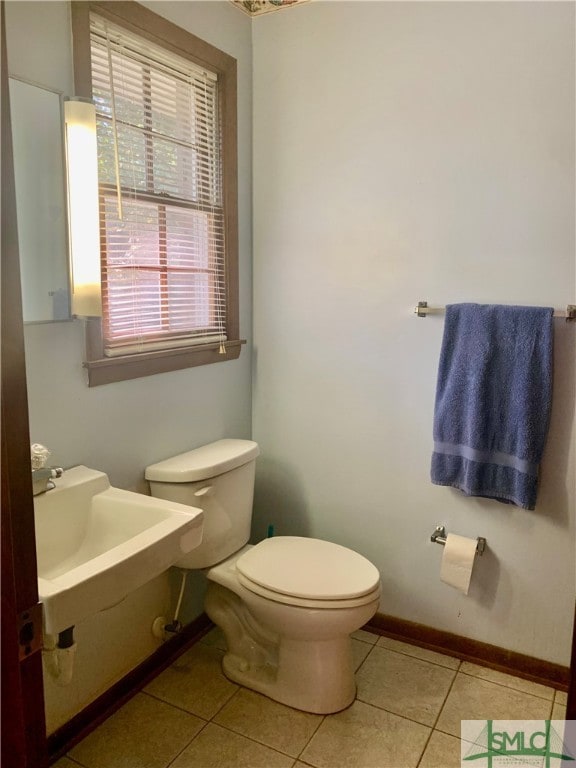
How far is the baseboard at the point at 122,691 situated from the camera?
1703 mm

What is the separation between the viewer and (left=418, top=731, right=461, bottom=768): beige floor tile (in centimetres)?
168

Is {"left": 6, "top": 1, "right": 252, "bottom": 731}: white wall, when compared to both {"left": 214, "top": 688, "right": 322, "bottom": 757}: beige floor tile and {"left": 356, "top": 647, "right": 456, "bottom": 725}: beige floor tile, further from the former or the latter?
{"left": 356, "top": 647, "right": 456, "bottom": 725}: beige floor tile

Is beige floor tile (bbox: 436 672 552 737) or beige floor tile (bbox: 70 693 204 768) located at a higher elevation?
beige floor tile (bbox: 436 672 552 737)

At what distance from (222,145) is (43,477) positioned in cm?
134

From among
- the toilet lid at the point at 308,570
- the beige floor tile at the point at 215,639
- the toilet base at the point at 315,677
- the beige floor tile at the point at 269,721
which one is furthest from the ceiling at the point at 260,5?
the beige floor tile at the point at 269,721

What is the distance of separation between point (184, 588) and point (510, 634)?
3.82ft

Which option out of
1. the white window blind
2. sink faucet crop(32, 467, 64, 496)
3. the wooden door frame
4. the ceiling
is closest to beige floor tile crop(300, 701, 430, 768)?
sink faucet crop(32, 467, 64, 496)

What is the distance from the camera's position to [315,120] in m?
2.14

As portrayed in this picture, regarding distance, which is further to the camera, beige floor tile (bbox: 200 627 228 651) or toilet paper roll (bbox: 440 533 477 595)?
beige floor tile (bbox: 200 627 228 651)

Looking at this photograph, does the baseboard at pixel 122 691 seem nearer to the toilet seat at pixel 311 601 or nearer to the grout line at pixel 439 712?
the toilet seat at pixel 311 601

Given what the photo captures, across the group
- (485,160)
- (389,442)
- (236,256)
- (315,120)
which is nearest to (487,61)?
(485,160)

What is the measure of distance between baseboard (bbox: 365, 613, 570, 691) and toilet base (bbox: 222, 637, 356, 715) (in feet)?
1.26

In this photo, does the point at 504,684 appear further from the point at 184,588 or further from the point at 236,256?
the point at 236,256

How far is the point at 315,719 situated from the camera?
186cm
